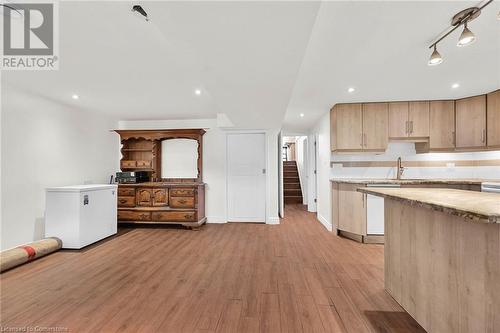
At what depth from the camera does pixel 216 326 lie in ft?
5.11

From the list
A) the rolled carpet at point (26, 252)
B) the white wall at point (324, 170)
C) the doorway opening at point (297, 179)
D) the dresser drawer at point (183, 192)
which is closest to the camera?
the rolled carpet at point (26, 252)

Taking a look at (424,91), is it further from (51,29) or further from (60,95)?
(60,95)

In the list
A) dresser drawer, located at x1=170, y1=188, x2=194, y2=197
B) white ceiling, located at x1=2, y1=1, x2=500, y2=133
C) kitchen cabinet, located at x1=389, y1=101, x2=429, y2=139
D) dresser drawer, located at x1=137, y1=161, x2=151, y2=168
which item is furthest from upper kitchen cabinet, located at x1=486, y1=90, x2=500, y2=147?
dresser drawer, located at x1=137, y1=161, x2=151, y2=168

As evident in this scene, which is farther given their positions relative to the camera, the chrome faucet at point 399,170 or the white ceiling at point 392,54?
the chrome faucet at point 399,170

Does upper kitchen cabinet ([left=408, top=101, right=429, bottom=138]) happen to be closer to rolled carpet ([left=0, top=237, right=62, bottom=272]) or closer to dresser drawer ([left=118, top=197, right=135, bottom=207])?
dresser drawer ([left=118, top=197, right=135, bottom=207])

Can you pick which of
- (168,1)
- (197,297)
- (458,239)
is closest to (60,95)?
(168,1)

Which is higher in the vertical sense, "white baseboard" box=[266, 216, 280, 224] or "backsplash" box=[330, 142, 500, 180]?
"backsplash" box=[330, 142, 500, 180]

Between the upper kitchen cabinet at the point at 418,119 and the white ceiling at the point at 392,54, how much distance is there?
8.0 inches

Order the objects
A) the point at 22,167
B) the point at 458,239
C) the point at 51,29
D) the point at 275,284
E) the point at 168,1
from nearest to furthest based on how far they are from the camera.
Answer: the point at 168,1
the point at 458,239
the point at 51,29
the point at 275,284
the point at 22,167

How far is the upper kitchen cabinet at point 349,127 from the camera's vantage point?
366cm

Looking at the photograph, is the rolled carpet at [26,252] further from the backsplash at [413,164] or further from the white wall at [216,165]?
the backsplash at [413,164]

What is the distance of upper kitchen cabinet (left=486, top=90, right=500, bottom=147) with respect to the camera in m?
3.18

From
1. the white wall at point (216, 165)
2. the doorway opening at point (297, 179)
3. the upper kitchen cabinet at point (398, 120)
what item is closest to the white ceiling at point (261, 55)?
the upper kitchen cabinet at point (398, 120)

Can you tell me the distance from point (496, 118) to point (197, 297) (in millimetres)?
4684
